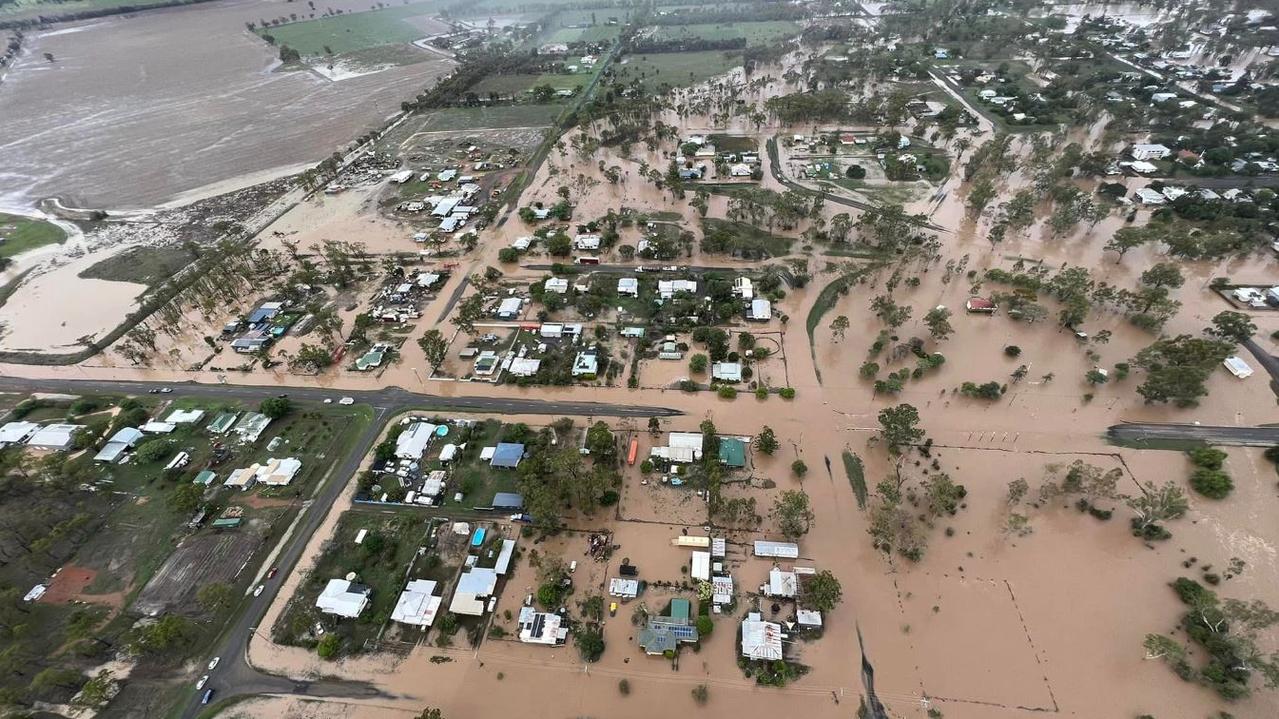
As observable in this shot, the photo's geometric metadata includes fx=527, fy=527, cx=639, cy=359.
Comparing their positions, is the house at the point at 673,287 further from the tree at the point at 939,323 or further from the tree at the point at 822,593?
the tree at the point at 822,593

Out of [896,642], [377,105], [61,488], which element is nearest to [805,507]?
[896,642]

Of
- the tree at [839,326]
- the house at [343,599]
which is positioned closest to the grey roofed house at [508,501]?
the house at [343,599]

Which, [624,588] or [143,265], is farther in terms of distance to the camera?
[143,265]

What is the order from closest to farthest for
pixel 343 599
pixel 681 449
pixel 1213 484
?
pixel 343 599 → pixel 1213 484 → pixel 681 449

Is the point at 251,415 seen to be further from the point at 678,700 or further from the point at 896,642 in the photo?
the point at 896,642

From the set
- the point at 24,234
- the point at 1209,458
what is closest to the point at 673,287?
the point at 1209,458

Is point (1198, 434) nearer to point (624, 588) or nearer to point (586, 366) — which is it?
point (624, 588)
